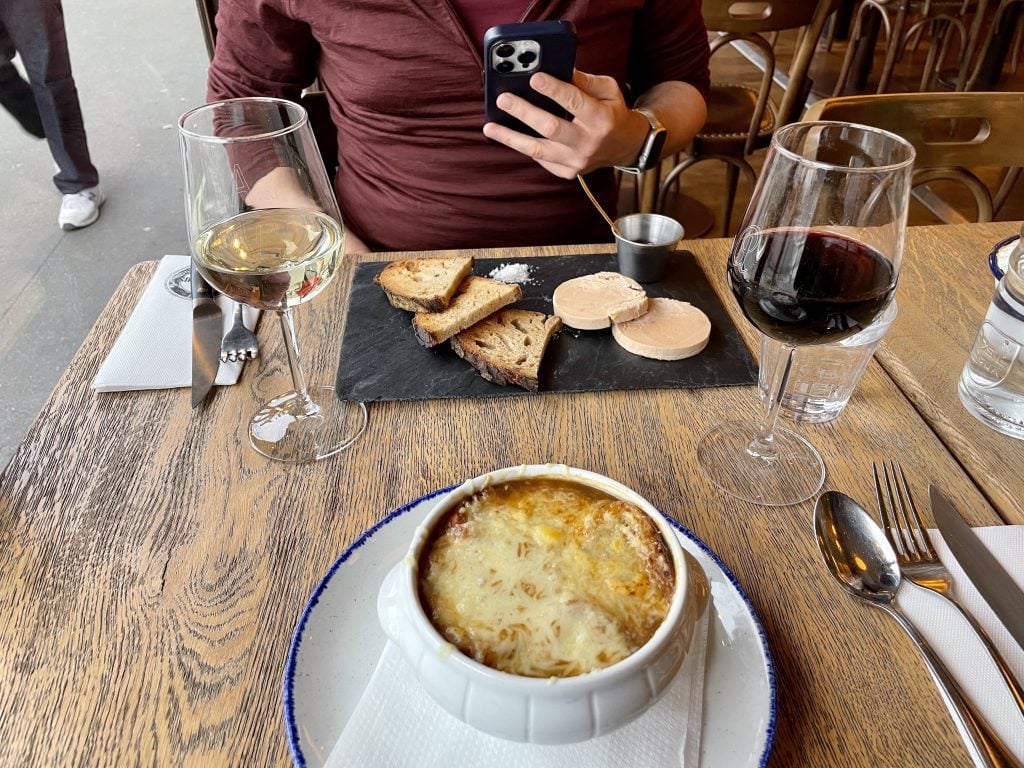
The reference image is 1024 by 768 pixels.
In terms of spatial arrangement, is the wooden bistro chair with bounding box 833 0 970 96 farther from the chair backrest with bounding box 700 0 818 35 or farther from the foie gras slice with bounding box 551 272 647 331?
the foie gras slice with bounding box 551 272 647 331

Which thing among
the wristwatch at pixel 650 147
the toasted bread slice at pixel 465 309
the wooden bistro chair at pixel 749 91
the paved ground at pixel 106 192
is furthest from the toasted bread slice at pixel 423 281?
the paved ground at pixel 106 192

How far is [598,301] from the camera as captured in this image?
2.84ft

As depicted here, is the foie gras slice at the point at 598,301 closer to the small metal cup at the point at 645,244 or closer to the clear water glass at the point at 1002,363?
the small metal cup at the point at 645,244

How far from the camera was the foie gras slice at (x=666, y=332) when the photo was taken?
0.80 meters

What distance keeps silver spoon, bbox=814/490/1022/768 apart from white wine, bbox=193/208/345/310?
0.50 meters

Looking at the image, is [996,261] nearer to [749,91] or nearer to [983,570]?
[983,570]

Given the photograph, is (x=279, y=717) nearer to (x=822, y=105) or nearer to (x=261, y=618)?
(x=261, y=618)

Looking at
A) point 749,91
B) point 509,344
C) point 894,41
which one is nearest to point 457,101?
point 509,344

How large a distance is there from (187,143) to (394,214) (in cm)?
66

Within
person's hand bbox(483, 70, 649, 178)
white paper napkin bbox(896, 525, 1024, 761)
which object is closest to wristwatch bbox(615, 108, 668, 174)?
person's hand bbox(483, 70, 649, 178)

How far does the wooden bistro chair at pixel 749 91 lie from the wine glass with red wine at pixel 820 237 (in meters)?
1.22

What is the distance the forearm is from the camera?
3.98ft

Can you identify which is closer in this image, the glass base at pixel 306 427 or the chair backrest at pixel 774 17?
the glass base at pixel 306 427

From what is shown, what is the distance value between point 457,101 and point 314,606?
34.3 inches
